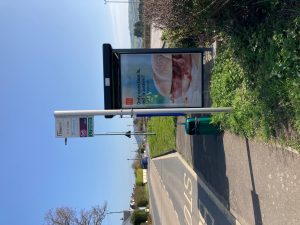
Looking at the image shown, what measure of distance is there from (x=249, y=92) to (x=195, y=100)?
7.06 ft

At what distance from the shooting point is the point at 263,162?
10055 millimetres

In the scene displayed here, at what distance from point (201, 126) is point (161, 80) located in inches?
84.1

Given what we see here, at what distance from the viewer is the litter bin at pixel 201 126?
13.2 metres

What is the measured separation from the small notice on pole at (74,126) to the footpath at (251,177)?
12.8 ft

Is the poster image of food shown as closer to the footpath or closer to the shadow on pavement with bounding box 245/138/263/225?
the footpath

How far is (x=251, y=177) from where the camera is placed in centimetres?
1095

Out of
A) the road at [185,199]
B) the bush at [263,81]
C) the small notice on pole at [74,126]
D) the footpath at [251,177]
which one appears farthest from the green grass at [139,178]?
the small notice on pole at [74,126]

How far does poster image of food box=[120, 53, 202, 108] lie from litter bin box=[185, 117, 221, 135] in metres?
1.40

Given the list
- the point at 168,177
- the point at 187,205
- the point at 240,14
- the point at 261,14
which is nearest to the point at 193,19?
the point at 240,14

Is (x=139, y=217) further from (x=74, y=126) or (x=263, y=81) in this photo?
(x=263, y=81)

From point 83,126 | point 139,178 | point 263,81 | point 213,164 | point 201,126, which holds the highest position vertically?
point 263,81

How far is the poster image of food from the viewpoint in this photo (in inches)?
464

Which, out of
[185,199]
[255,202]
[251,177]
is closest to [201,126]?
[251,177]

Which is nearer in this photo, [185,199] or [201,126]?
[201,126]
